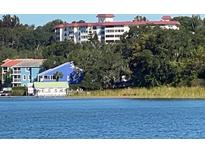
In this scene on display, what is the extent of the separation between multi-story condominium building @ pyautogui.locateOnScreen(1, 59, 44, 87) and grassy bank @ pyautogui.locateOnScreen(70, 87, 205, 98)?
1133 centimetres

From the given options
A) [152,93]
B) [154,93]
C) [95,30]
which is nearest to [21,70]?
[152,93]

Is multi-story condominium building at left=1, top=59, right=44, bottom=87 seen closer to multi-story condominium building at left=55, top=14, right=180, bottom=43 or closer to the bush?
the bush

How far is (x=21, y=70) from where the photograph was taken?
57.4m

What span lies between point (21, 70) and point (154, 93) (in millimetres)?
17906

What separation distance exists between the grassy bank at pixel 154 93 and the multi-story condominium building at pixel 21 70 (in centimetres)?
1133

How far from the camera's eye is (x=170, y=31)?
4334 centimetres

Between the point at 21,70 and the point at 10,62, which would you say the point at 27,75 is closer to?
the point at 21,70

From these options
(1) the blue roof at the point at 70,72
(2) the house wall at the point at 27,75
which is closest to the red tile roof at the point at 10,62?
(2) the house wall at the point at 27,75

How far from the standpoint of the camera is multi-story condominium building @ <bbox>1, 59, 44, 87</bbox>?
55.8 meters

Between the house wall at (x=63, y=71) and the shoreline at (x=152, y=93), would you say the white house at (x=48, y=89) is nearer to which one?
the house wall at (x=63, y=71)

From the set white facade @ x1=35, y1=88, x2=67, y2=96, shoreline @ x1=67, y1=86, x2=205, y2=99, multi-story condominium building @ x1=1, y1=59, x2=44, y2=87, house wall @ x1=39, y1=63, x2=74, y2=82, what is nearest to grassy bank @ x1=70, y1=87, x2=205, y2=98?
shoreline @ x1=67, y1=86, x2=205, y2=99

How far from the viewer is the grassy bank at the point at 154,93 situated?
4169 cm
